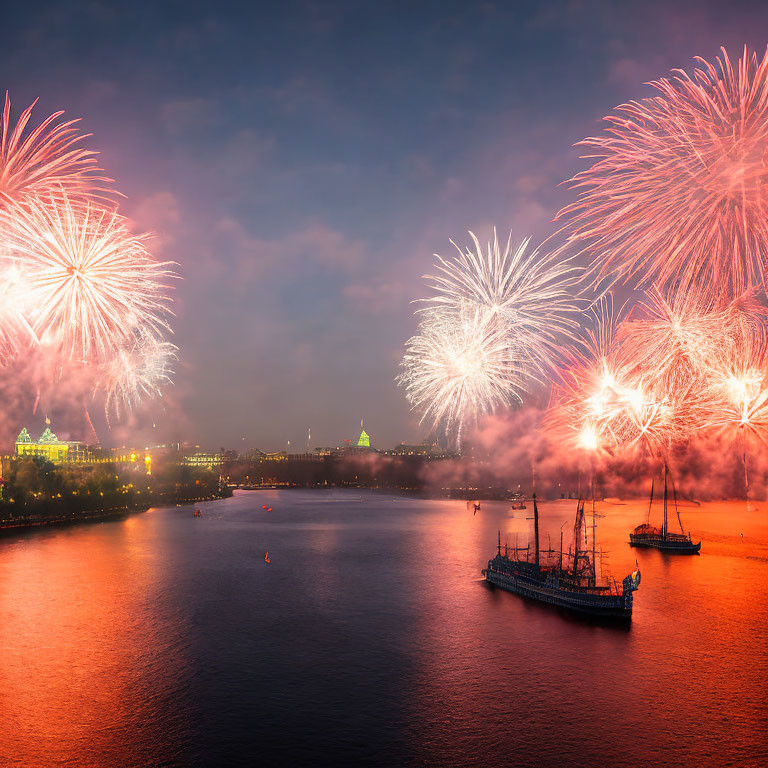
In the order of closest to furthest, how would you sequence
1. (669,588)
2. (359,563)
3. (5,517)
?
(669,588)
(359,563)
(5,517)

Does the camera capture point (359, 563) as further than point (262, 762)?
Yes

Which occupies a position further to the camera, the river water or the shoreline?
the shoreline

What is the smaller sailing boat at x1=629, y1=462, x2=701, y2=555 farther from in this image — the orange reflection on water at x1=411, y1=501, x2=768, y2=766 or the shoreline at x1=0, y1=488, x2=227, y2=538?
the shoreline at x1=0, y1=488, x2=227, y2=538

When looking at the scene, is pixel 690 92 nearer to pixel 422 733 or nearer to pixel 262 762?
pixel 422 733

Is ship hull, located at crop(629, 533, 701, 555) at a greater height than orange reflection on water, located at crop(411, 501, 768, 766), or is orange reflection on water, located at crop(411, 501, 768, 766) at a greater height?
orange reflection on water, located at crop(411, 501, 768, 766)

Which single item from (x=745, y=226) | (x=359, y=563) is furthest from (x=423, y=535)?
(x=745, y=226)

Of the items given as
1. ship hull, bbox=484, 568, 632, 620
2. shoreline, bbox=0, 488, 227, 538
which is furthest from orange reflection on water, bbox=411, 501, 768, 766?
shoreline, bbox=0, 488, 227, 538

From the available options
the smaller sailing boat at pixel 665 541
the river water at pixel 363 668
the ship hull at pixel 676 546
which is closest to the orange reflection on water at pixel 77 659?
the river water at pixel 363 668
